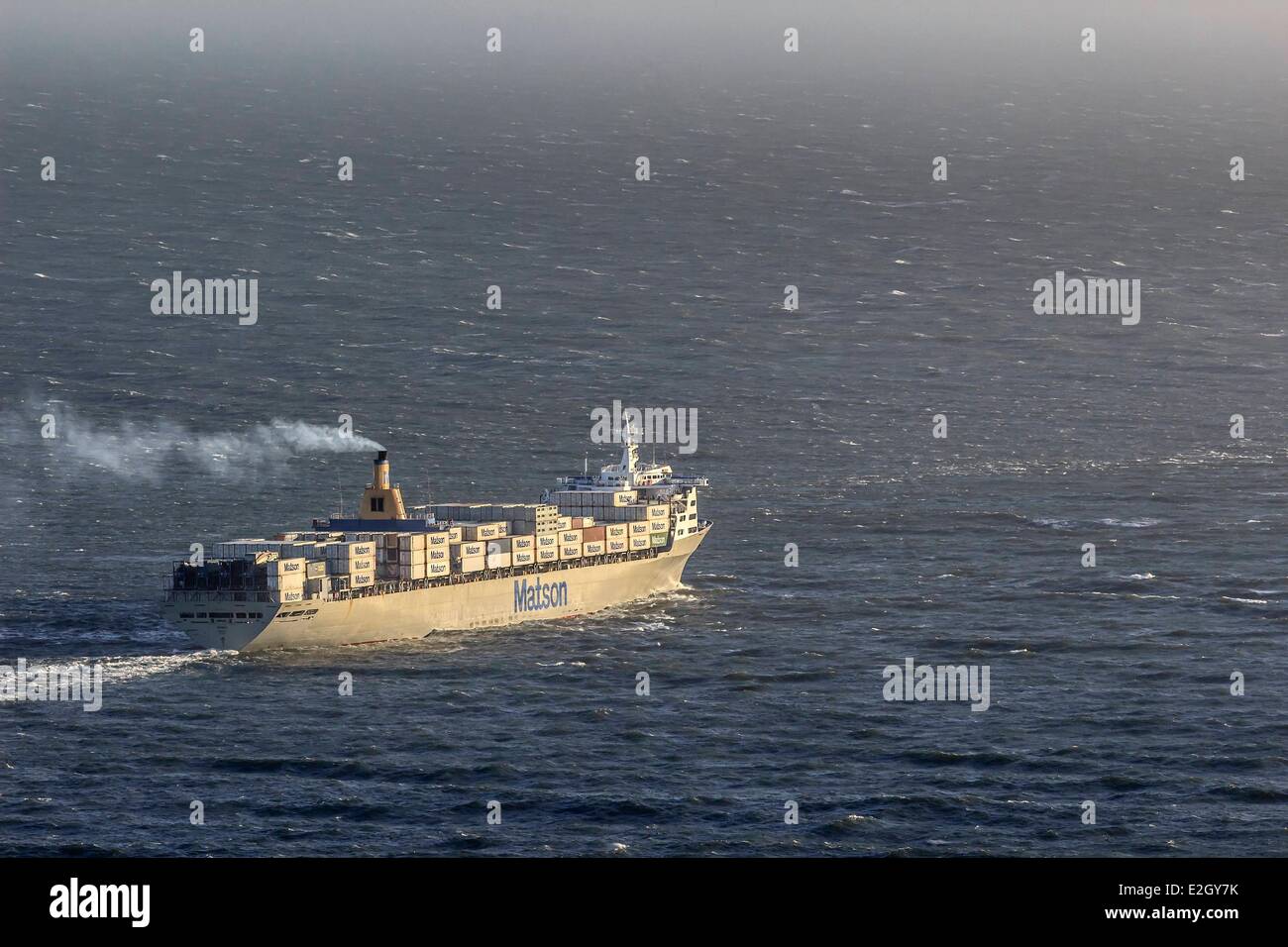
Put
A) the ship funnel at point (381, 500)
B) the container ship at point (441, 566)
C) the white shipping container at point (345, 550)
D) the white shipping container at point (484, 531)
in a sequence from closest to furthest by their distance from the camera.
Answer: the container ship at point (441, 566) < the white shipping container at point (345, 550) < the white shipping container at point (484, 531) < the ship funnel at point (381, 500)

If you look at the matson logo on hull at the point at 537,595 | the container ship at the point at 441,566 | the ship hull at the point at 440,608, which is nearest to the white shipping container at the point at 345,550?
the container ship at the point at 441,566

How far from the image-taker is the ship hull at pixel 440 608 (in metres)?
147

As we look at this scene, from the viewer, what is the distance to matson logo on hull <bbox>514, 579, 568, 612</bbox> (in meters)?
162

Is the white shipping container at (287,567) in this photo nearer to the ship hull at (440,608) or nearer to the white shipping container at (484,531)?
the ship hull at (440,608)

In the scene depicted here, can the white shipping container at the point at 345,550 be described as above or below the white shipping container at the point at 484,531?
below

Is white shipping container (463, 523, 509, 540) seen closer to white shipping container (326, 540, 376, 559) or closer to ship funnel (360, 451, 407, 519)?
ship funnel (360, 451, 407, 519)

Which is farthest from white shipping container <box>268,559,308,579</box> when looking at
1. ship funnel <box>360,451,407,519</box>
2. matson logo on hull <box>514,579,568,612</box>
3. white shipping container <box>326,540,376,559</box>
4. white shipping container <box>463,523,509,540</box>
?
matson logo on hull <box>514,579,568,612</box>

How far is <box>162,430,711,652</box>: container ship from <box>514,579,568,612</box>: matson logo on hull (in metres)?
0.07

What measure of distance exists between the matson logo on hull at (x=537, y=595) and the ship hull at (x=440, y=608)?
69 millimetres

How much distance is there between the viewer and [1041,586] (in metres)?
168

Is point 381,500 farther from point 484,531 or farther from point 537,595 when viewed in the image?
point 537,595
